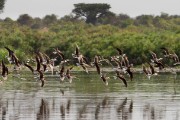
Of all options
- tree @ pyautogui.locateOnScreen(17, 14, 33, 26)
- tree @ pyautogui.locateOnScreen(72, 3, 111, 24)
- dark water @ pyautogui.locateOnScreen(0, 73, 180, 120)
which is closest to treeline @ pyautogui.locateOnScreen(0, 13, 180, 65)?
tree @ pyautogui.locateOnScreen(72, 3, 111, 24)

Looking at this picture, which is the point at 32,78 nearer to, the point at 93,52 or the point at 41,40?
the point at 93,52

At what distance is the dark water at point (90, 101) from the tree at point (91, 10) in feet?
332

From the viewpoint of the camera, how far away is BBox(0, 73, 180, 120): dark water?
146 feet

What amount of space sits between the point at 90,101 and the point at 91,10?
121447 millimetres

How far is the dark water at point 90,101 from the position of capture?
44.6m

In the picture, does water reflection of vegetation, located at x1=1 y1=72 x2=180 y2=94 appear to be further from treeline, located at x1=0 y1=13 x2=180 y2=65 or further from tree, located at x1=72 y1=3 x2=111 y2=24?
tree, located at x1=72 y1=3 x2=111 y2=24

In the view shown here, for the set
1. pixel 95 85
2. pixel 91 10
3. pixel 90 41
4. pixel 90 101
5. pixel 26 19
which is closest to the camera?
pixel 90 101

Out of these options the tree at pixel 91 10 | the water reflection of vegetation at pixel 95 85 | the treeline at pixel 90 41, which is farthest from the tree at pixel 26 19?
the water reflection of vegetation at pixel 95 85

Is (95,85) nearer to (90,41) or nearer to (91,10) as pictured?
(90,41)

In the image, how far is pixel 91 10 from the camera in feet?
566

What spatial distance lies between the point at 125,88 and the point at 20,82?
11103 millimetres

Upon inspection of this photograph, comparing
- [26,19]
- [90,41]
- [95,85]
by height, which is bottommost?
[95,85]

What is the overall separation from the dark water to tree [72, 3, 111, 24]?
10112 cm

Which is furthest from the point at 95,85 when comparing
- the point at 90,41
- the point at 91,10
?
the point at 91,10
